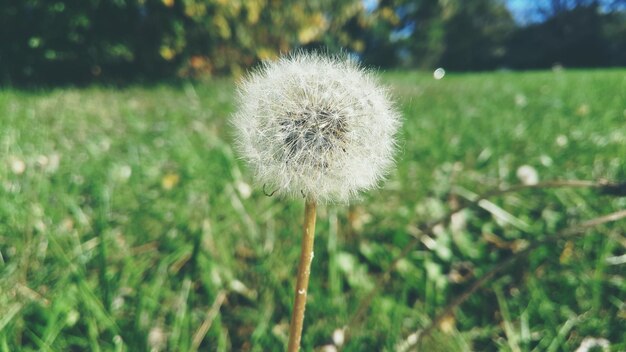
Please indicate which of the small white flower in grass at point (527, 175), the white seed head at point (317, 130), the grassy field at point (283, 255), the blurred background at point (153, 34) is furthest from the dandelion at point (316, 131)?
the blurred background at point (153, 34)

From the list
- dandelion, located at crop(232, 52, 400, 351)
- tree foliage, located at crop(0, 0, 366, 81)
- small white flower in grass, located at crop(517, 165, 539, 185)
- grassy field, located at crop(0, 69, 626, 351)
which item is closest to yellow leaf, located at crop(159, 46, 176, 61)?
tree foliage, located at crop(0, 0, 366, 81)

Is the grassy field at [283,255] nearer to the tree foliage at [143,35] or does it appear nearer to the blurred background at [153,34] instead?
the blurred background at [153,34]

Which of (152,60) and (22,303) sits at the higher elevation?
(22,303)

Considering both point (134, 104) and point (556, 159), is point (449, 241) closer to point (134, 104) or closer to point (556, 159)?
point (556, 159)

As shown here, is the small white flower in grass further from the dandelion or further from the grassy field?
the dandelion

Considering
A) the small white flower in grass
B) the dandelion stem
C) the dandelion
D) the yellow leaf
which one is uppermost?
the dandelion

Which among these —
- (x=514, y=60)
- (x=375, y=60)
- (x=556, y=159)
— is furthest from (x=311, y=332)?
(x=514, y=60)
